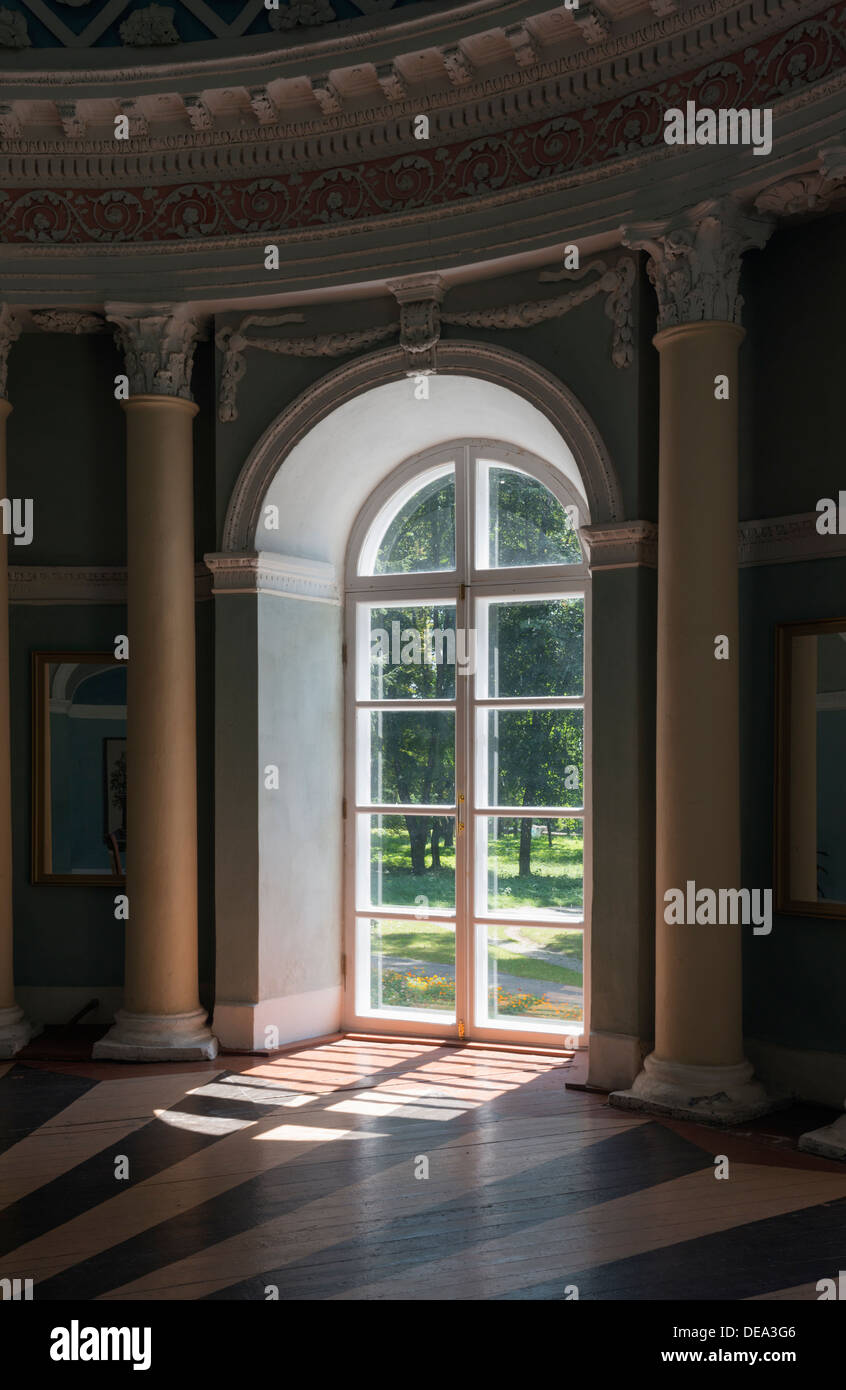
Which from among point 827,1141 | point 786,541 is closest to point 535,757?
point 786,541

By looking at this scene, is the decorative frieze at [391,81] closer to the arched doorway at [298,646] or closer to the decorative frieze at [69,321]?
the arched doorway at [298,646]

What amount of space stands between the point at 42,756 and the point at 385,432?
2.75m

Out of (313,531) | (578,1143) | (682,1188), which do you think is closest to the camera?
(682,1188)

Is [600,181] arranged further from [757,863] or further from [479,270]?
[757,863]

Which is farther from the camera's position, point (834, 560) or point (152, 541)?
point (152, 541)

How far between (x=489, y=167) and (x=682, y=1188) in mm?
Answer: 4798

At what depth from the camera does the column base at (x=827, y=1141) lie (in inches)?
206

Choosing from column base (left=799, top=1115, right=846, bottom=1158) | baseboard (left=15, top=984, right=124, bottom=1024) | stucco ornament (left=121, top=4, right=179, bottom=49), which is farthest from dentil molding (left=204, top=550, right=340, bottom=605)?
column base (left=799, top=1115, right=846, bottom=1158)

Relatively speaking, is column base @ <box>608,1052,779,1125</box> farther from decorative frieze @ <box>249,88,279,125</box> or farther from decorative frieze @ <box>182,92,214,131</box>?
decorative frieze @ <box>182,92,214,131</box>

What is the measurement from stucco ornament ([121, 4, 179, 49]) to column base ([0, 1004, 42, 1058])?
5224 mm

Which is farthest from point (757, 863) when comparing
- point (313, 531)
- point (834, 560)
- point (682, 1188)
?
point (313, 531)

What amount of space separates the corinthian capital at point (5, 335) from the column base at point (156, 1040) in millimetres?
3525

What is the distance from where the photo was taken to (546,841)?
7465 millimetres

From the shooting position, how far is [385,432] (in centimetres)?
760
